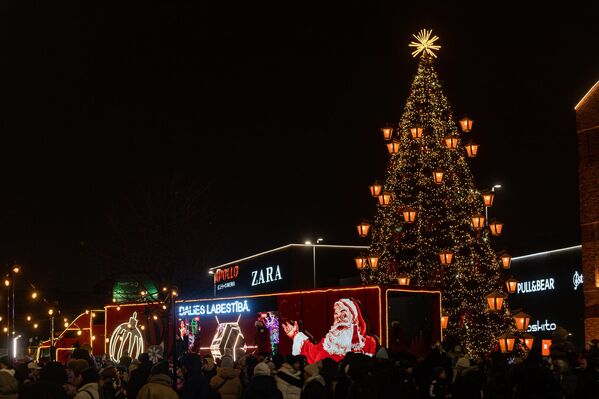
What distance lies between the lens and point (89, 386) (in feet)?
35.7

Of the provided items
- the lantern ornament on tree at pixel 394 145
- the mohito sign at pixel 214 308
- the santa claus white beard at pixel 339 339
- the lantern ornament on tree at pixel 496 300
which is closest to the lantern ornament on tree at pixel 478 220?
the lantern ornament on tree at pixel 394 145

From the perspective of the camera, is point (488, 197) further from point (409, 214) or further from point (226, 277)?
point (226, 277)

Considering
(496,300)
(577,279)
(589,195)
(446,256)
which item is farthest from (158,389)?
(577,279)

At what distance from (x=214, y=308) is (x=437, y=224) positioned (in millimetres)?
9346

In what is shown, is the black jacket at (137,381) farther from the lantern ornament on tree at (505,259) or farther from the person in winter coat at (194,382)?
the lantern ornament on tree at (505,259)

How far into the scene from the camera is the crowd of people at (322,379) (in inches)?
391

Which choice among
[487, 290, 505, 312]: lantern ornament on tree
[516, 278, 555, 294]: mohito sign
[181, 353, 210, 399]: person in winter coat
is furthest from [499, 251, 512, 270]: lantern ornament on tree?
[181, 353, 210, 399]: person in winter coat

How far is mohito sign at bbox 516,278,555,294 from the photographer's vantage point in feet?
128

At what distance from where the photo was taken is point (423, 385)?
1634 centimetres

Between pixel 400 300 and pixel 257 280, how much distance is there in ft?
78.6

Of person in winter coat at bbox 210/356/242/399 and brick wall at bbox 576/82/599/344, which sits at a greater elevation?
brick wall at bbox 576/82/599/344

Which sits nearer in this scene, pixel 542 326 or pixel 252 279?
pixel 542 326

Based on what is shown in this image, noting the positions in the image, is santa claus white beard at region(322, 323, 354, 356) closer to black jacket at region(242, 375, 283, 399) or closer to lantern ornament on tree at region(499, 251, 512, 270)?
lantern ornament on tree at region(499, 251, 512, 270)

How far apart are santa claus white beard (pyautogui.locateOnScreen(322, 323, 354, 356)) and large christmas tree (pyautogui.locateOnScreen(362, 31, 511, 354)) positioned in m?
8.73
